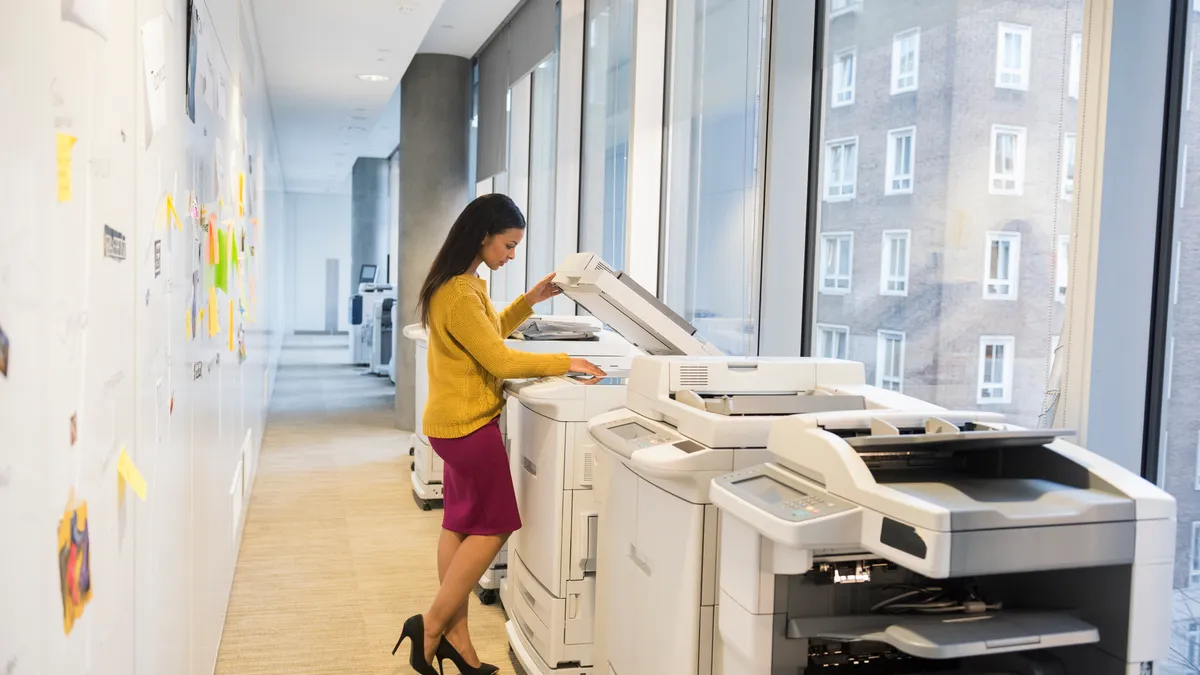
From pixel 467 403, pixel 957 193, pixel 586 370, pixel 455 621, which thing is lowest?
pixel 455 621

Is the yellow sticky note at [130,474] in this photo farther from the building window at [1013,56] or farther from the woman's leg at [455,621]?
the building window at [1013,56]

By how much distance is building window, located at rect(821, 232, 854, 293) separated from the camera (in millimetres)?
3377

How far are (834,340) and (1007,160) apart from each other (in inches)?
42.4

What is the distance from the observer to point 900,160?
3.05 meters

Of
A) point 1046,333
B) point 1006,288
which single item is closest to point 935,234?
point 1006,288

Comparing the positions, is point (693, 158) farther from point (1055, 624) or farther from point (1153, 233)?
point (1055, 624)

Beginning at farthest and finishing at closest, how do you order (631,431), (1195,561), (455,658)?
(455,658) → (631,431) → (1195,561)

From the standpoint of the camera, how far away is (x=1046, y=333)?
241cm

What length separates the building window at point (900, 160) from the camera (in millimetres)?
2998

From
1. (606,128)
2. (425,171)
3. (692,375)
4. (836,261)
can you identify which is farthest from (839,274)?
(425,171)

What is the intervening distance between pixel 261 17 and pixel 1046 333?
4.89 m

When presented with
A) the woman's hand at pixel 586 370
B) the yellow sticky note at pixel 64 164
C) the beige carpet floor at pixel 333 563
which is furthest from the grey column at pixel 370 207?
the yellow sticky note at pixel 64 164

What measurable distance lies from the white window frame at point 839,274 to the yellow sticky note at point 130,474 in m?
2.44

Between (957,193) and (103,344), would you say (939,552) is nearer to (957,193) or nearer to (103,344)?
(103,344)
